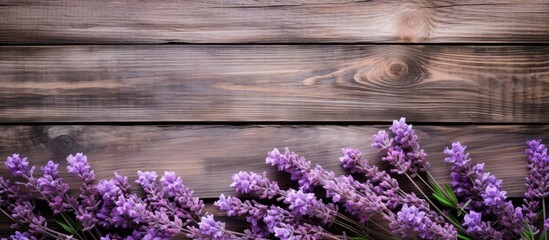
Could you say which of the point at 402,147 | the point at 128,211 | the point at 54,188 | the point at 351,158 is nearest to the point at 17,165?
the point at 54,188

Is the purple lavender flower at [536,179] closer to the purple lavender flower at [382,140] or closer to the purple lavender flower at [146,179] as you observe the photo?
the purple lavender flower at [382,140]

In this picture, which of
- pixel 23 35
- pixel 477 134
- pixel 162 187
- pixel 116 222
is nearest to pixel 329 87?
pixel 477 134

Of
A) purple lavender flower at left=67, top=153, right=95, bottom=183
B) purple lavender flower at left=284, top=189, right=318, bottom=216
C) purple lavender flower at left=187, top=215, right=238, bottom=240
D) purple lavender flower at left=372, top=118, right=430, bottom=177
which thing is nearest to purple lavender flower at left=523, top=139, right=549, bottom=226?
purple lavender flower at left=372, top=118, right=430, bottom=177

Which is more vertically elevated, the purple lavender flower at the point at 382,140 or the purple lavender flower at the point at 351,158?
the purple lavender flower at the point at 382,140

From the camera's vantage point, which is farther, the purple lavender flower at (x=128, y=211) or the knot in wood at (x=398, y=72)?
the knot in wood at (x=398, y=72)

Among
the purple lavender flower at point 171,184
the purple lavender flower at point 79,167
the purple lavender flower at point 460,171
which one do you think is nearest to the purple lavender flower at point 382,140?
the purple lavender flower at point 460,171

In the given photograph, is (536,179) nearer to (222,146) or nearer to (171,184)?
(222,146)

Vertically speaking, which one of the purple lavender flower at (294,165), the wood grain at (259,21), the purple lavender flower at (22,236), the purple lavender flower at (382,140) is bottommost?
the purple lavender flower at (22,236)
